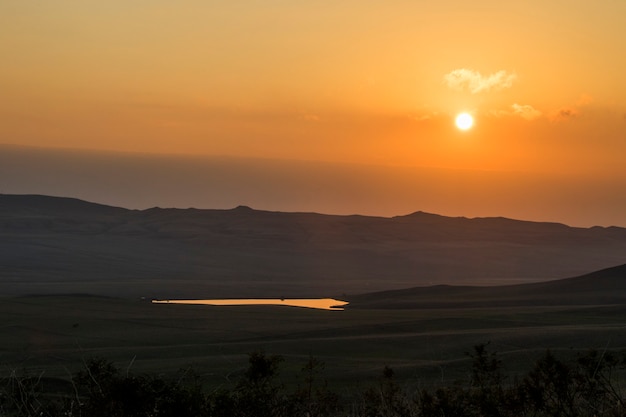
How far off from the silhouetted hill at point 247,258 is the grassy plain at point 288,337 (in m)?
28.0

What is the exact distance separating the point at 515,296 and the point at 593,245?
13140cm

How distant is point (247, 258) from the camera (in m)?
149

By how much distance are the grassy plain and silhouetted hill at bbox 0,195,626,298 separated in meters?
28.0

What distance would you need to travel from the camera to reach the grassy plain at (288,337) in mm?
29031

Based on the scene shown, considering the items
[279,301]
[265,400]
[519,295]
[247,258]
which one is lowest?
[265,400]

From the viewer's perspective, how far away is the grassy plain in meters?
29.0

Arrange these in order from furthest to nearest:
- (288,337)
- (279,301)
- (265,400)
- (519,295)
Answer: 1. (279,301)
2. (519,295)
3. (288,337)
4. (265,400)

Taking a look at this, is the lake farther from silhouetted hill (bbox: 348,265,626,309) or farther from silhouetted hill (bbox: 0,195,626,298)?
silhouetted hill (bbox: 0,195,626,298)

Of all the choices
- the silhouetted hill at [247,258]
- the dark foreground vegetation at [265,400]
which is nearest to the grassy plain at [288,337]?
the dark foreground vegetation at [265,400]

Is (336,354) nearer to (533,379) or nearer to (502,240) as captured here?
(533,379)

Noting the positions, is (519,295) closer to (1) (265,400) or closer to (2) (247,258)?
(1) (265,400)

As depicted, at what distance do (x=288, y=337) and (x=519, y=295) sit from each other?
34.9 meters

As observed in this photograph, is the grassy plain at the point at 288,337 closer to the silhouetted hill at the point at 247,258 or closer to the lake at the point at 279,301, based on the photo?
the lake at the point at 279,301

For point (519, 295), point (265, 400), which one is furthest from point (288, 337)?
point (265, 400)
